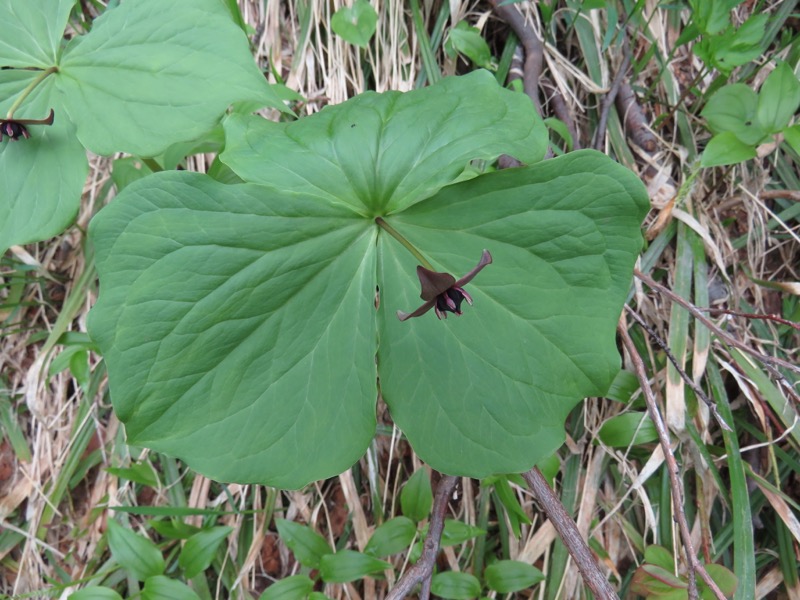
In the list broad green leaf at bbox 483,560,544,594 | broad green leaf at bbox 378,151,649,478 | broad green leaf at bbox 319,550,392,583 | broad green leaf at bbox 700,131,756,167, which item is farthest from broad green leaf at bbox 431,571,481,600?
broad green leaf at bbox 700,131,756,167

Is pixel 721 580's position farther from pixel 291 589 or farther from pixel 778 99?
pixel 778 99

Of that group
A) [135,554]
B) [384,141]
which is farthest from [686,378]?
[135,554]

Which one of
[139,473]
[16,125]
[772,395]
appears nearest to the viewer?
[16,125]

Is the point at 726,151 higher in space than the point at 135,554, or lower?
higher

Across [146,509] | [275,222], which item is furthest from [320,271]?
[146,509]

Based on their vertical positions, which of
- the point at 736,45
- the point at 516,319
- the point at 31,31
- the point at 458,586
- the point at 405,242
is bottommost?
the point at 458,586

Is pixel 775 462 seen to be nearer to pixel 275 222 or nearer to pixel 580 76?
pixel 580 76

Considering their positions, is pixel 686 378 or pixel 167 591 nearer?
pixel 686 378

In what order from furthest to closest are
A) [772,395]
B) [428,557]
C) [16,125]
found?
[772,395]
[428,557]
[16,125]
